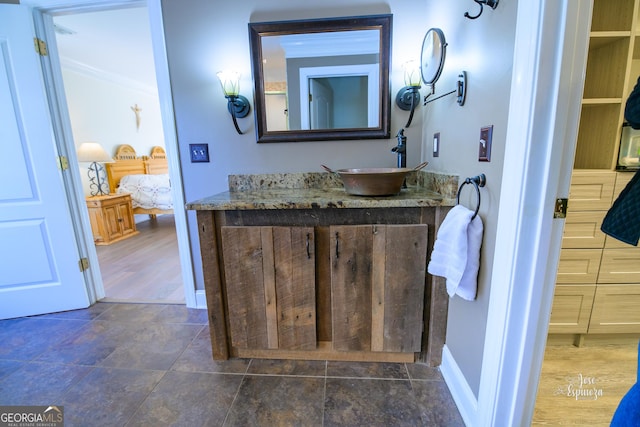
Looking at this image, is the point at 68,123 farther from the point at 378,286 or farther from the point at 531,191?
the point at 531,191

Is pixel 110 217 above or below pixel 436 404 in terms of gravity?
above

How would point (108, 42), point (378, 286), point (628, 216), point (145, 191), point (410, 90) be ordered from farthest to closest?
point (145, 191) < point (108, 42) < point (410, 90) < point (378, 286) < point (628, 216)

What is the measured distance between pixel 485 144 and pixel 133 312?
2415 mm

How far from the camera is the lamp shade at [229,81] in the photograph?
1639 mm

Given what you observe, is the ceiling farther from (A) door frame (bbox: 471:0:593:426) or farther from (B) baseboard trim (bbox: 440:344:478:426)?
(B) baseboard trim (bbox: 440:344:478:426)

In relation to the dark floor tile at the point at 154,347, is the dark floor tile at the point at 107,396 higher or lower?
higher

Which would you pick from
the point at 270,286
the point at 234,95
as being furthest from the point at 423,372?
the point at 234,95

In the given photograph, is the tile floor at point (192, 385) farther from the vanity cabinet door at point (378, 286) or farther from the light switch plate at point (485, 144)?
the light switch plate at point (485, 144)

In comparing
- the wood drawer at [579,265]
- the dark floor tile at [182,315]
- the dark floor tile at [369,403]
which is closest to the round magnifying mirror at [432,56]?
the wood drawer at [579,265]

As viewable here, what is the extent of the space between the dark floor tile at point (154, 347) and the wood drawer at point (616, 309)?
235cm

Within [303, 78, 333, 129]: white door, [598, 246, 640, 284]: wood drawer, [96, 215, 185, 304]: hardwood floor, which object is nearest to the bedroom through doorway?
Answer: [96, 215, 185, 304]: hardwood floor

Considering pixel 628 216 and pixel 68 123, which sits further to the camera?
pixel 68 123

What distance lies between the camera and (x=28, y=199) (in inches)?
72.6

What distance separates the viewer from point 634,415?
1.64 feet
